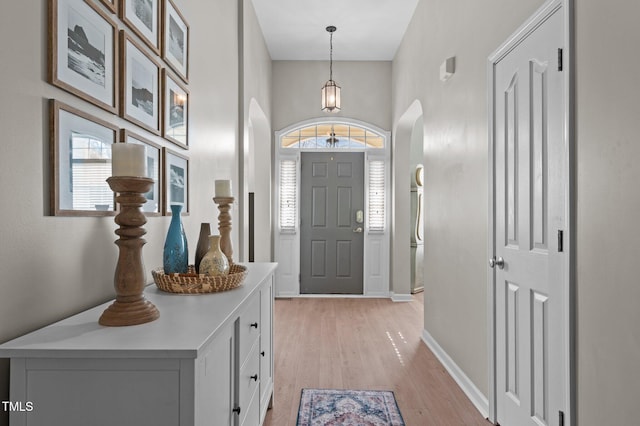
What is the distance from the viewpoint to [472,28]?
2.79 meters

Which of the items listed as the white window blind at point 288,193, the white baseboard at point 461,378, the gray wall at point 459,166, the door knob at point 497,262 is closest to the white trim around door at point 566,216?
the gray wall at point 459,166

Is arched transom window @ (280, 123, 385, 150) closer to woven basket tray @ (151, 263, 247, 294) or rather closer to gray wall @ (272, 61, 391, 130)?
gray wall @ (272, 61, 391, 130)

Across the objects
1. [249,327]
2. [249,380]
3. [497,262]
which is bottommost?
[249,380]

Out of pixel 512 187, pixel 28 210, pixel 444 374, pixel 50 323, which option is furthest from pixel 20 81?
pixel 444 374

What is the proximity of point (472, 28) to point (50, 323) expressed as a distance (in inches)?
110

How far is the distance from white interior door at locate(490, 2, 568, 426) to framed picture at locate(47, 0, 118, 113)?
1.74 meters

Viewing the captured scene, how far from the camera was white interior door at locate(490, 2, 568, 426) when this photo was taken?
1.82m

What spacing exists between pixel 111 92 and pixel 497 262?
2.05m

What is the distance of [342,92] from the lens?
5.86 m

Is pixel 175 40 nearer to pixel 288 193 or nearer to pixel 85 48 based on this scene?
pixel 85 48

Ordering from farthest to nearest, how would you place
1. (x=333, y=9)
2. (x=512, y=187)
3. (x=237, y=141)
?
(x=333, y=9) → (x=237, y=141) → (x=512, y=187)

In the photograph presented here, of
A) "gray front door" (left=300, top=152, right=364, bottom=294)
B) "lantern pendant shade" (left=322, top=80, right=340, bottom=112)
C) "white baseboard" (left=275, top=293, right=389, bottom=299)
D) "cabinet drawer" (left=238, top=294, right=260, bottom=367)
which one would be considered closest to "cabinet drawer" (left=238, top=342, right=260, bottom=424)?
"cabinet drawer" (left=238, top=294, right=260, bottom=367)

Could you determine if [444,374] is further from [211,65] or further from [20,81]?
[20,81]

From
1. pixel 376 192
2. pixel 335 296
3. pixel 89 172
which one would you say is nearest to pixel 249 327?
pixel 89 172
